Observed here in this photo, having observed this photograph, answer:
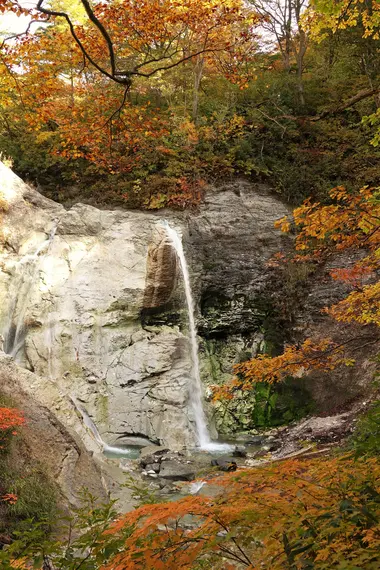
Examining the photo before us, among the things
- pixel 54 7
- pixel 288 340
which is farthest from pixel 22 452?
pixel 54 7

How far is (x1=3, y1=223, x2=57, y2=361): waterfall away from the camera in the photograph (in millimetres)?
10977

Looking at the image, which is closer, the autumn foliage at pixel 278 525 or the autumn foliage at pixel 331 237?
the autumn foliage at pixel 278 525

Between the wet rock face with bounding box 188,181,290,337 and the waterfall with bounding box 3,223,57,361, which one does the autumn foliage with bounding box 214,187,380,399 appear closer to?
the wet rock face with bounding box 188,181,290,337

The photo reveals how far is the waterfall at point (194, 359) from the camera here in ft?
34.9

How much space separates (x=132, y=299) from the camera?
11.8 m

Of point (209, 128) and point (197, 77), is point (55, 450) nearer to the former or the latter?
point (209, 128)

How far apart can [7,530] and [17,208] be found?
Answer: 960 cm

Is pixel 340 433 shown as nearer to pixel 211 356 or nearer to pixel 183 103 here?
pixel 211 356

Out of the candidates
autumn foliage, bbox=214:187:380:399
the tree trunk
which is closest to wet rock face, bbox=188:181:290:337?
the tree trunk

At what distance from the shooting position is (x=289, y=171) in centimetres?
1509

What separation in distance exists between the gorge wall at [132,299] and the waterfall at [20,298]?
28 millimetres

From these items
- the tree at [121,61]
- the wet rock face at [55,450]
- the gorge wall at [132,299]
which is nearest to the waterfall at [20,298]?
the gorge wall at [132,299]

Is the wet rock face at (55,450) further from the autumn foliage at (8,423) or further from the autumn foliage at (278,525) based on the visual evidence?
the autumn foliage at (278,525)

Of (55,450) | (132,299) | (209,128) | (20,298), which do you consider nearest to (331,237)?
(55,450)
